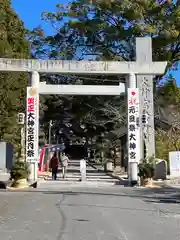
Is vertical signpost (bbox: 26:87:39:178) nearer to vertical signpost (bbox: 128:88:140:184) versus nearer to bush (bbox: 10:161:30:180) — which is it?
bush (bbox: 10:161:30:180)

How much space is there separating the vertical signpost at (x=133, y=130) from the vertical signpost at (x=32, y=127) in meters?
5.17

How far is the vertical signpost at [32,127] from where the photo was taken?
22688mm

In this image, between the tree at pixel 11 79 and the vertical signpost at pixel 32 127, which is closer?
the vertical signpost at pixel 32 127

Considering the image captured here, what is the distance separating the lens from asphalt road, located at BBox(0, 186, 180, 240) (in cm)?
843

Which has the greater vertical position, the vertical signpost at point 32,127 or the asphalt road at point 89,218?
the vertical signpost at point 32,127

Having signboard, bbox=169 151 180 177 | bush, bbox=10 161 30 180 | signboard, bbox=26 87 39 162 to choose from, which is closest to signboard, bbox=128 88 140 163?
signboard, bbox=169 151 180 177

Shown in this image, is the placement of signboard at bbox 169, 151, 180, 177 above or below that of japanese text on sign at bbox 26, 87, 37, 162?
below

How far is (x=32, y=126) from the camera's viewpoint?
22.9 meters

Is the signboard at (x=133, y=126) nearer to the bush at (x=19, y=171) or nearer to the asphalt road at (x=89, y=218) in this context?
the bush at (x=19, y=171)

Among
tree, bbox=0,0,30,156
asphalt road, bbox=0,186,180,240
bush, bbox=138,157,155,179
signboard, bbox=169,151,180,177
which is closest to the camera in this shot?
asphalt road, bbox=0,186,180,240

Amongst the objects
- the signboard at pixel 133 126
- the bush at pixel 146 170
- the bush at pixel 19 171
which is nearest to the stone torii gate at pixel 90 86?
the signboard at pixel 133 126

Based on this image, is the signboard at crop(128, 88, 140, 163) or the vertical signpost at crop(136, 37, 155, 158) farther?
the vertical signpost at crop(136, 37, 155, 158)

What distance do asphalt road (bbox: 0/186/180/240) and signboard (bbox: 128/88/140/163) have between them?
7239 millimetres

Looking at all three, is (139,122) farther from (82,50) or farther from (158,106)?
(82,50)
